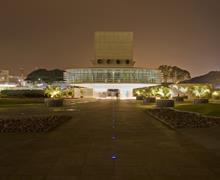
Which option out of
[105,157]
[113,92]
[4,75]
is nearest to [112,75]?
[113,92]

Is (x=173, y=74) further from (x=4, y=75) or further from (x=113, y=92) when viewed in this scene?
(x=4, y=75)

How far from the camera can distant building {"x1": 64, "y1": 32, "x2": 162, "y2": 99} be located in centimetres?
11562

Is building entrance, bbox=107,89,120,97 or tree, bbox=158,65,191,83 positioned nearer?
building entrance, bbox=107,89,120,97

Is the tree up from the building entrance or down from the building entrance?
up

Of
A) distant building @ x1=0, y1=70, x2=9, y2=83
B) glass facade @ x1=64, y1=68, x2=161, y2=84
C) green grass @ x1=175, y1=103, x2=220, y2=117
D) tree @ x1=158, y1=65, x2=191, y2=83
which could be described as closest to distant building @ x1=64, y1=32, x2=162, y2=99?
glass facade @ x1=64, y1=68, x2=161, y2=84

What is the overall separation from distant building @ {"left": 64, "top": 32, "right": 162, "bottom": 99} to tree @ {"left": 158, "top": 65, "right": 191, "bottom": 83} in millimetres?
57175

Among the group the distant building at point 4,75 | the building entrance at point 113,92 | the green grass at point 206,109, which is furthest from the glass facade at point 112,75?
the distant building at point 4,75

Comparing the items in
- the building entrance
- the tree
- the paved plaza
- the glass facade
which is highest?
the tree

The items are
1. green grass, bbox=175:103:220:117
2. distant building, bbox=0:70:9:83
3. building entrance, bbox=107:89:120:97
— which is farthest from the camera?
distant building, bbox=0:70:9:83

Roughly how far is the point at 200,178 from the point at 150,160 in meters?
2.34

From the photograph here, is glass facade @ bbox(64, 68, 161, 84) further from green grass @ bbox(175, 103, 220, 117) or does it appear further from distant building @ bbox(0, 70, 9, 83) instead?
distant building @ bbox(0, 70, 9, 83)

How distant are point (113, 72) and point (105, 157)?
10474cm

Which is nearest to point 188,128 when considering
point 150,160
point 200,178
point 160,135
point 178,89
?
point 160,135

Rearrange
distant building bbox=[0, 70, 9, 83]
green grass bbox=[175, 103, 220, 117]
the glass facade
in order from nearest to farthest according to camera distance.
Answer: green grass bbox=[175, 103, 220, 117], the glass facade, distant building bbox=[0, 70, 9, 83]
